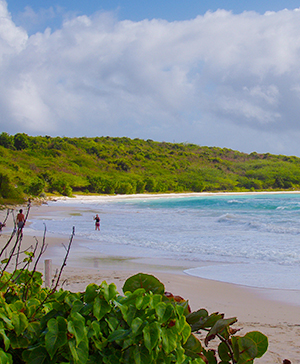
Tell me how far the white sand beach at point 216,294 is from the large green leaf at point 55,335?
42.3 inches

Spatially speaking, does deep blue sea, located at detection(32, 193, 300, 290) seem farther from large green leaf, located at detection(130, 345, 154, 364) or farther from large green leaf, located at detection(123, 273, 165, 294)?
large green leaf, located at detection(130, 345, 154, 364)

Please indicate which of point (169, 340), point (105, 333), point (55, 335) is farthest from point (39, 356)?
point (169, 340)

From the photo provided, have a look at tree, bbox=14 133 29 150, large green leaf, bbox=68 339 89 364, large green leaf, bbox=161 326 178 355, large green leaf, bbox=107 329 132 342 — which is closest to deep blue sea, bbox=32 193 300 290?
large green leaf, bbox=161 326 178 355

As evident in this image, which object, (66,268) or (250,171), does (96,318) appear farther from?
(250,171)

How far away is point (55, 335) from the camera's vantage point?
5.05 ft

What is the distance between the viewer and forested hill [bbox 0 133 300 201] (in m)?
77.1

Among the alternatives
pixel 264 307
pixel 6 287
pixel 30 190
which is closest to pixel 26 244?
pixel 264 307

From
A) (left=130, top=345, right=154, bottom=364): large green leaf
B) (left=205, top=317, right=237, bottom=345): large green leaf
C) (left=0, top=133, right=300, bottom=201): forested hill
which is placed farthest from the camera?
(left=0, top=133, right=300, bottom=201): forested hill

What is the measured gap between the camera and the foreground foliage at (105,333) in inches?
60.8

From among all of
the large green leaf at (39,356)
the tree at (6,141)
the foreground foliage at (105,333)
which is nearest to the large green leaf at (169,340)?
the foreground foliage at (105,333)

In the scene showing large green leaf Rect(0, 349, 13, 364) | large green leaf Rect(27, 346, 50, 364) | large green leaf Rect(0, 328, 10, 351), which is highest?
large green leaf Rect(0, 328, 10, 351)

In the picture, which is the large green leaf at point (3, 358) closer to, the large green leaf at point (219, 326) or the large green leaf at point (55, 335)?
the large green leaf at point (55, 335)

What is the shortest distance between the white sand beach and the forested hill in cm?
4705

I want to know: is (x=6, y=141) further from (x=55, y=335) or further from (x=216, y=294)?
(x=55, y=335)
